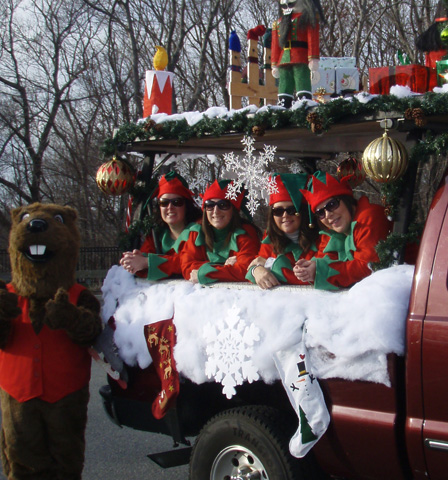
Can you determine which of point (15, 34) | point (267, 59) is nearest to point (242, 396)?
point (267, 59)

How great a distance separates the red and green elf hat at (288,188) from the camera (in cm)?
379

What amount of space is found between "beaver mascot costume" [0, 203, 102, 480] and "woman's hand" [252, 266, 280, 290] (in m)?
1.03

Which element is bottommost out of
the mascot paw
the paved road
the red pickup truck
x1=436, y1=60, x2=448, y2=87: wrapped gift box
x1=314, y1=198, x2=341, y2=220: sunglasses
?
the paved road

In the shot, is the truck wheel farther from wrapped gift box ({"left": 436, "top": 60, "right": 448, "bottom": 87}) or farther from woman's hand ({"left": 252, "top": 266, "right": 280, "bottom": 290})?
wrapped gift box ({"left": 436, "top": 60, "right": 448, "bottom": 87})

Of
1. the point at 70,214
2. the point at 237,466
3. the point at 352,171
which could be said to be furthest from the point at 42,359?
the point at 352,171

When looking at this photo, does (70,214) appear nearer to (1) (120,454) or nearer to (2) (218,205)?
(2) (218,205)

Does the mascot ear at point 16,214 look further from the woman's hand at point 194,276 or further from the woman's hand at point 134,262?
the woman's hand at point 194,276

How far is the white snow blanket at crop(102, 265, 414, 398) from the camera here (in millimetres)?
→ 2643

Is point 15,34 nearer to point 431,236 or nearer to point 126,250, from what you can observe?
point 126,250

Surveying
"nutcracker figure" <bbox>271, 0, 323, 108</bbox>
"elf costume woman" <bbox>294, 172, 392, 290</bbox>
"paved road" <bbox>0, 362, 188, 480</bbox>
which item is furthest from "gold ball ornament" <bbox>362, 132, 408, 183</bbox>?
"paved road" <bbox>0, 362, 188, 480</bbox>

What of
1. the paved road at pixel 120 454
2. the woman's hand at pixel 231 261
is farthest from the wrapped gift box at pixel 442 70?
the paved road at pixel 120 454

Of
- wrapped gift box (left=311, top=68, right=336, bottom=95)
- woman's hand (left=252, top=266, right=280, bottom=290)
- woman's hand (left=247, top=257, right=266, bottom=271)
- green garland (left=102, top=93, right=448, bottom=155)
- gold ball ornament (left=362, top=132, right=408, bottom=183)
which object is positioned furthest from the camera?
wrapped gift box (left=311, top=68, right=336, bottom=95)

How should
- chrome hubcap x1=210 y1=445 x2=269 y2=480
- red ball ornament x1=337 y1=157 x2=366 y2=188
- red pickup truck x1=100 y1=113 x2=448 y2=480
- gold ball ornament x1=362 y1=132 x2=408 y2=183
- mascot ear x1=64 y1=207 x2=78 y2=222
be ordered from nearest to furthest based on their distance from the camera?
red pickup truck x1=100 y1=113 x2=448 y2=480 < gold ball ornament x1=362 y1=132 x2=408 y2=183 < chrome hubcap x1=210 y1=445 x2=269 y2=480 < mascot ear x1=64 y1=207 x2=78 y2=222 < red ball ornament x1=337 y1=157 x2=366 y2=188

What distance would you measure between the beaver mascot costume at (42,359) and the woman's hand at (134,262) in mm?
417
